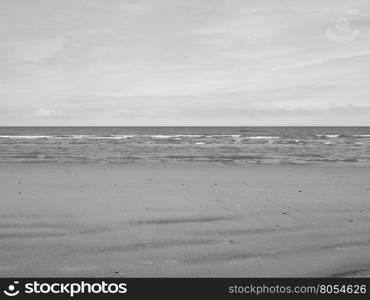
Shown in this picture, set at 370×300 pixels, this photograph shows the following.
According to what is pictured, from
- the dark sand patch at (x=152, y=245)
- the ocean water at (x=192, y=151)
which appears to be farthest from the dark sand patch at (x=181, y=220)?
the ocean water at (x=192, y=151)

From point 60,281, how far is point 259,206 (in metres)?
4.16

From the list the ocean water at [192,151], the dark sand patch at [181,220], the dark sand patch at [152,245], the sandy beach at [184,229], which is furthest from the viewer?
the ocean water at [192,151]

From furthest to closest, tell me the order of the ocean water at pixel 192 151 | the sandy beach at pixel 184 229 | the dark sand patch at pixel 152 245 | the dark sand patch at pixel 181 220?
the ocean water at pixel 192 151 < the dark sand patch at pixel 181 220 < the dark sand patch at pixel 152 245 < the sandy beach at pixel 184 229

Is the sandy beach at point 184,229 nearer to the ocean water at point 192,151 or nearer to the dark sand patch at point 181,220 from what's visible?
the dark sand patch at point 181,220

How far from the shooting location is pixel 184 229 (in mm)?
5129

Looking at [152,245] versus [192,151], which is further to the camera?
[192,151]

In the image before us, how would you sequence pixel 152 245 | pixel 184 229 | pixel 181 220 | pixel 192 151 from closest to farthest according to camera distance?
pixel 152 245
pixel 184 229
pixel 181 220
pixel 192 151

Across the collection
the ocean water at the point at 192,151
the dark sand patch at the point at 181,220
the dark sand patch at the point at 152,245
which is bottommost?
the dark sand patch at the point at 152,245

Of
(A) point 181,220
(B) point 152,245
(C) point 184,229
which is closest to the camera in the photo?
(B) point 152,245

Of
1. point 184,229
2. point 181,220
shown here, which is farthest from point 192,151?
point 184,229

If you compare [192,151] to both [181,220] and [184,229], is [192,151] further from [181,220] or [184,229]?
[184,229]

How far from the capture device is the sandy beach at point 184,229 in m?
3.78

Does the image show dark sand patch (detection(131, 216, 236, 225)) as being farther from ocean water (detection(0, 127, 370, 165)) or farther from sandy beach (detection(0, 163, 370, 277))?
ocean water (detection(0, 127, 370, 165))

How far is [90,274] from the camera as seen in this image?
3586 millimetres
